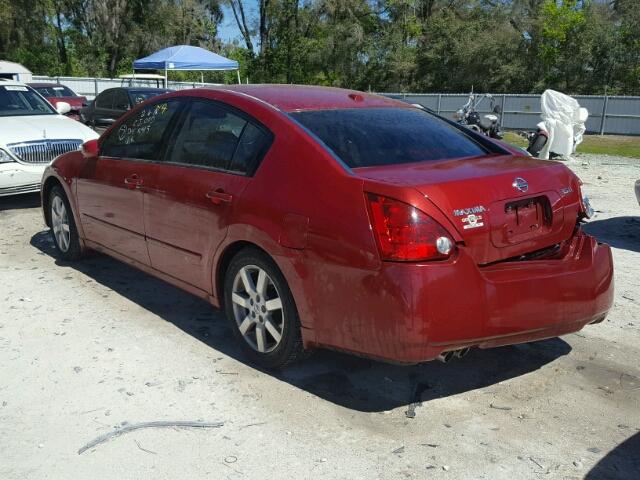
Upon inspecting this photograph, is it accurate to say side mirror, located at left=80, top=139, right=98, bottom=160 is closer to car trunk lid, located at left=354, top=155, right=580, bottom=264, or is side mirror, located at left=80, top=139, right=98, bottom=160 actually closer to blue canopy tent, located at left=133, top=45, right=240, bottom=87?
car trunk lid, located at left=354, top=155, right=580, bottom=264

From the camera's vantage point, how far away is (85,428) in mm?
3471

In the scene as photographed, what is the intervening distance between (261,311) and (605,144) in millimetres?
23709

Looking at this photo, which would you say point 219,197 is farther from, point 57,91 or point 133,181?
point 57,91

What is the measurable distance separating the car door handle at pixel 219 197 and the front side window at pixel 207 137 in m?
0.17

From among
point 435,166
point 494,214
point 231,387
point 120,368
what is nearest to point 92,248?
point 120,368

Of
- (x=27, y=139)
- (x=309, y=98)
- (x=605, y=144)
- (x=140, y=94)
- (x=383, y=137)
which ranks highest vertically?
(x=309, y=98)

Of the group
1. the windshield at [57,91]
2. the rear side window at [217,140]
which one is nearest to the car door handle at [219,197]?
the rear side window at [217,140]

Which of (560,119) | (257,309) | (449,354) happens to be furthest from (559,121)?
(449,354)

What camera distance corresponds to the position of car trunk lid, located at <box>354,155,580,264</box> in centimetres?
340

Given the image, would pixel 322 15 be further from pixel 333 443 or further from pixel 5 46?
pixel 333 443

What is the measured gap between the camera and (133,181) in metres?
5.00

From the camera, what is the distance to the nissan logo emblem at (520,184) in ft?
12.0

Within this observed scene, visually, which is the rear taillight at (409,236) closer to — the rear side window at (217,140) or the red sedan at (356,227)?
the red sedan at (356,227)

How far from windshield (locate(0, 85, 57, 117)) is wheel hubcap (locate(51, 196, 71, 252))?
12.1 feet
